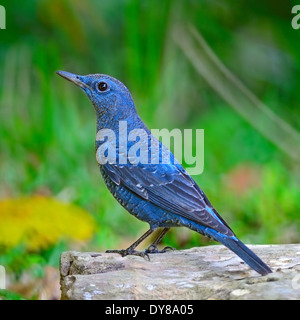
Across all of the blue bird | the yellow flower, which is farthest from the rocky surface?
the yellow flower

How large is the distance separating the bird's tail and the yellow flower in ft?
6.12

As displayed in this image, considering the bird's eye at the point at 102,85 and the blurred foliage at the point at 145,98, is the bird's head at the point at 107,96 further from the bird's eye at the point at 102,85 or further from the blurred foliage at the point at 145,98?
the blurred foliage at the point at 145,98

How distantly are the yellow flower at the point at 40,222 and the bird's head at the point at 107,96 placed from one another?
1.18m

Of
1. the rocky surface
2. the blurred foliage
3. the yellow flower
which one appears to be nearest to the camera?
the rocky surface

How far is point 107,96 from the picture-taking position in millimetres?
4891

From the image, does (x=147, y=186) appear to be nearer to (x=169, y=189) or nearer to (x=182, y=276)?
(x=169, y=189)

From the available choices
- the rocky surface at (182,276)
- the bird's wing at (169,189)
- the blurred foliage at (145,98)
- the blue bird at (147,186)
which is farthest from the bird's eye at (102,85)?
the blurred foliage at (145,98)

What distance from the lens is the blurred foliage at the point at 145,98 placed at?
20.6ft

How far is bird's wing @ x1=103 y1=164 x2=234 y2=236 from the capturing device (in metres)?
4.20

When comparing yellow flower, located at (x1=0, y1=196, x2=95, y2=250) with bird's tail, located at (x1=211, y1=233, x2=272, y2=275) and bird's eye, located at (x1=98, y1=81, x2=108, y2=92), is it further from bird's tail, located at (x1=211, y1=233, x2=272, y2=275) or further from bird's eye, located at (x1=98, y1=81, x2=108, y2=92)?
bird's tail, located at (x1=211, y1=233, x2=272, y2=275)

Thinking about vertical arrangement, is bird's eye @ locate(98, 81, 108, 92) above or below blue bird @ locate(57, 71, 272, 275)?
above

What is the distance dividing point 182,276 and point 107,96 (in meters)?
1.60

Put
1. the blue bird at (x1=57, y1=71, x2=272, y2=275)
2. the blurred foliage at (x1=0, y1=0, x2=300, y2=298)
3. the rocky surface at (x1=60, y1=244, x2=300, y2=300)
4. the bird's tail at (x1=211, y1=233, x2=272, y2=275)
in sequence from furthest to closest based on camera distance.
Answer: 1. the blurred foliage at (x1=0, y1=0, x2=300, y2=298)
2. the blue bird at (x1=57, y1=71, x2=272, y2=275)
3. the bird's tail at (x1=211, y1=233, x2=272, y2=275)
4. the rocky surface at (x1=60, y1=244, x2=300, y2=300)
